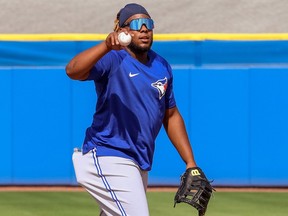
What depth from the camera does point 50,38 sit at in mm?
10633

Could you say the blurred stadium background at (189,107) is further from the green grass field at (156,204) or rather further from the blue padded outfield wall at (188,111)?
the green grass field at (156,204)

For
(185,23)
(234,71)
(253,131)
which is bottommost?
(253,131)

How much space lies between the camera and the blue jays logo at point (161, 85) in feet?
15.6

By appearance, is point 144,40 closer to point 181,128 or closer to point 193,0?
point 181,128

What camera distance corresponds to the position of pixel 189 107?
10.6m

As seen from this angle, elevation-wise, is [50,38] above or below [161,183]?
above

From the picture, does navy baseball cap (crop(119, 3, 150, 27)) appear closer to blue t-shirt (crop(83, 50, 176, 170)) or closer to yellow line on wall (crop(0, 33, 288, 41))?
blue t-shirt (crop(83, 50, 176, 170))

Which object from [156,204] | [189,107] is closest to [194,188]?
[156,204]

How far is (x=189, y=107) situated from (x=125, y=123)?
596 cm

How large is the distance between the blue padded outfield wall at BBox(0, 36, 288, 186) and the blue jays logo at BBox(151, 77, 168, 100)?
5.75 meters

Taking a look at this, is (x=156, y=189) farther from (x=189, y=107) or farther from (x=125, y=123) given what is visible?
(x=125, y=123)

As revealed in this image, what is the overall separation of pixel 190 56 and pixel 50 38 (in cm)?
177

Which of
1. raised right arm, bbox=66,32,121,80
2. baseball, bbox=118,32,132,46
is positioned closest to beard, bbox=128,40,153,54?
raised right arm, bbox=66,32,121,80

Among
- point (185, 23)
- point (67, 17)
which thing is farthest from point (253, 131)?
point (67, 17)
